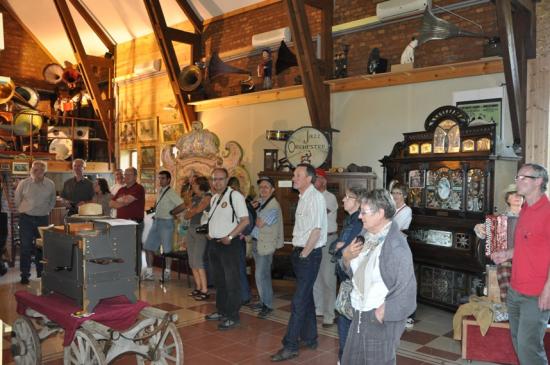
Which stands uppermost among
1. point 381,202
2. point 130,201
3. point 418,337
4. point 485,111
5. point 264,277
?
point 485,111

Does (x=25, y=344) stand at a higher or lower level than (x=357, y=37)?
lower

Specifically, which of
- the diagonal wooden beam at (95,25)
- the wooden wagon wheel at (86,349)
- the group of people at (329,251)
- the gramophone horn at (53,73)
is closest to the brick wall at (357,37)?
the group of people at (329,251)

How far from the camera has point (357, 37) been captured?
25.8 feet

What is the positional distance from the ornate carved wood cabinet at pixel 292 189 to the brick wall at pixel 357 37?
1884 millimetres

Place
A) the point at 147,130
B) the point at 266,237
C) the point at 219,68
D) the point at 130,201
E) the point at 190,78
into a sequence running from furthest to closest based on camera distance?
the point at 147,130 → the point at 190,78 → the point at 219,68 → the point at 130,201 → the point at 266,237

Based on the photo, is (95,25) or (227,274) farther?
(95,25)

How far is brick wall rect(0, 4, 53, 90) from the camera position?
1304 centimetres

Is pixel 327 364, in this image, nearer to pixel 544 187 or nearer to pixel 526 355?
pixel 526 355

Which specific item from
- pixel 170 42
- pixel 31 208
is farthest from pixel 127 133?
pixel 31 208

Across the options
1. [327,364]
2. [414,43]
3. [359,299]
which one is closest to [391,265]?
[359,299]

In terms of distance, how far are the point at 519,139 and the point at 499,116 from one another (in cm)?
49

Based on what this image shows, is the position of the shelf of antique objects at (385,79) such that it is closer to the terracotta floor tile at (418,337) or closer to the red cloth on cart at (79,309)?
the terracotta floor tile at (418,337)

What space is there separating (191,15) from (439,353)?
8.31 metres

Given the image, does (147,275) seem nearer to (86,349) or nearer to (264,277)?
(264,277)
